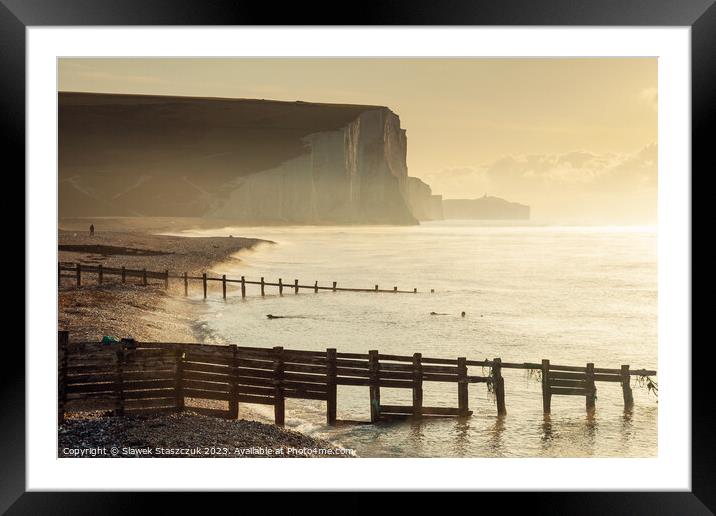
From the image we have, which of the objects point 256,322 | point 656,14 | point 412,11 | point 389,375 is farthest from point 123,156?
point 656,14

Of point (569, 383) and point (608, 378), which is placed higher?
point (608, 378)

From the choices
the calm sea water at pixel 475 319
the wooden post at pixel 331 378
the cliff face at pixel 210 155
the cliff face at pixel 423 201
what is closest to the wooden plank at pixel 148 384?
the calm sea water at pixel 475 319

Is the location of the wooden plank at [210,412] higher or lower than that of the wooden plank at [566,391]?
higher

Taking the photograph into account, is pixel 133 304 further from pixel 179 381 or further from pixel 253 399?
pixel 253 399

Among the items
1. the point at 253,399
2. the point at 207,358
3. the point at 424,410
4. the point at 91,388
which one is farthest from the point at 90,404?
the point at 424,410

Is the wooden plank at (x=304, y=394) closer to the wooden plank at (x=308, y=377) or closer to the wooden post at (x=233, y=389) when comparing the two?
the wooden plank at (x=308, y=377)

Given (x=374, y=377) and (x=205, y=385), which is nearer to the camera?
(x=205, y=385)
